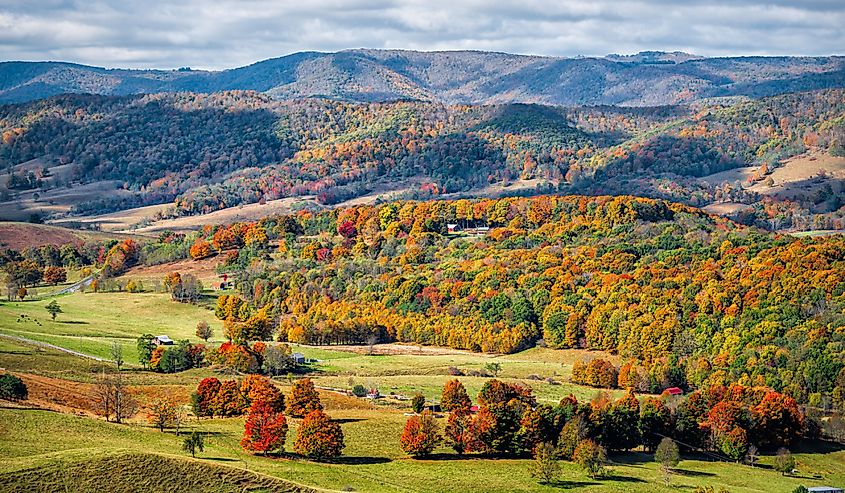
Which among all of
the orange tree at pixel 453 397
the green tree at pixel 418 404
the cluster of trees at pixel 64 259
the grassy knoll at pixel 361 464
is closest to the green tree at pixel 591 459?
the grassy knoll at pixel 361 464

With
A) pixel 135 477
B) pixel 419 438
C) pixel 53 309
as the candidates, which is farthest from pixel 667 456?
pixel 53 309

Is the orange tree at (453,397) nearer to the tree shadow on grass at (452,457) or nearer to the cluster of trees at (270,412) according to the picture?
the tree shadow on grass at (452,457)

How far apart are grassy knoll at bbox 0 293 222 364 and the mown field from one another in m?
0.64

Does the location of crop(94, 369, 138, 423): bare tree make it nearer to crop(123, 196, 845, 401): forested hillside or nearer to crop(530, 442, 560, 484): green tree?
crop(530, 442, 560, 484): green tree

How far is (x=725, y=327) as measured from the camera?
407 feet

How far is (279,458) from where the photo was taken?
74.4 m

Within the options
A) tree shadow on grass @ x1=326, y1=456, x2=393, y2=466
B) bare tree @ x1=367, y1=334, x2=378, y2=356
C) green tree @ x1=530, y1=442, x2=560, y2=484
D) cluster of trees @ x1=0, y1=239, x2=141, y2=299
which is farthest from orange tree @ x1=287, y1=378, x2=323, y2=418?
cluster of trees @ x1=0, y1=239, x2=141, y2=299

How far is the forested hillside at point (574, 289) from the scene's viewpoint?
119 m

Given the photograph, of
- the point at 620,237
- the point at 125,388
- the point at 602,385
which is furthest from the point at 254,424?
the point at 620,237

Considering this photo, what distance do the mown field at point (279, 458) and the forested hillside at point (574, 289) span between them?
14253 millimetres

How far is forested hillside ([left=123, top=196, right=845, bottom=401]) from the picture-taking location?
118750 millimetres

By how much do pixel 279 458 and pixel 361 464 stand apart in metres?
5.49

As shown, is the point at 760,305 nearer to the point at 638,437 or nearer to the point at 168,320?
the point at 638,437

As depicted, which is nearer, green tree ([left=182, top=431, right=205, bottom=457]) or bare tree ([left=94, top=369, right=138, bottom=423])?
green tree ([left=182, top=431, right=205, bottom=457])
